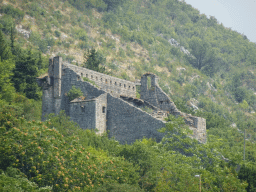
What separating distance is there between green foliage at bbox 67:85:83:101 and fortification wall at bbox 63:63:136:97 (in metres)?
1.33


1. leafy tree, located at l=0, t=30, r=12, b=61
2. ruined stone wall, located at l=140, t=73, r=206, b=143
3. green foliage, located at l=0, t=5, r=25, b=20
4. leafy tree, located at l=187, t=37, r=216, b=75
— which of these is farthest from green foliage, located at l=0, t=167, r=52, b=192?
leafy tree, located at l=187, t=37, r=216, b=75

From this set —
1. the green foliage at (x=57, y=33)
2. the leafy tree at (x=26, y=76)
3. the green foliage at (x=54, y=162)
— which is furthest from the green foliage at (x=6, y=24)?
the green foliage at (x=54, y=162)

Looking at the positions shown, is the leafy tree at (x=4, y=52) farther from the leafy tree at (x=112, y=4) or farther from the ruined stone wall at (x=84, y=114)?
the leafy tree at (x=112, y=4)

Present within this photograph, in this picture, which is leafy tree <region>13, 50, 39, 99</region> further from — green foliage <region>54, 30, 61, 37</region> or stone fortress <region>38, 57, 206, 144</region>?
green foliage <region>54, 30, 61, 37</region>

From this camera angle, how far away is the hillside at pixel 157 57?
31.2m

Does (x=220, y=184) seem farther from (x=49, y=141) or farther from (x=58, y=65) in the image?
(x=58, y=65)

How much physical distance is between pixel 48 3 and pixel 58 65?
160 ft

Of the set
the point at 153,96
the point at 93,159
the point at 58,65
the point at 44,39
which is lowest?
the point at 93,159

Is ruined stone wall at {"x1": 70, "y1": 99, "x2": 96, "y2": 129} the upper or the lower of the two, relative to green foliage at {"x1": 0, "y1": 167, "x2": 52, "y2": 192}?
upper

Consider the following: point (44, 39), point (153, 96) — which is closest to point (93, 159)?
point (153, 96)

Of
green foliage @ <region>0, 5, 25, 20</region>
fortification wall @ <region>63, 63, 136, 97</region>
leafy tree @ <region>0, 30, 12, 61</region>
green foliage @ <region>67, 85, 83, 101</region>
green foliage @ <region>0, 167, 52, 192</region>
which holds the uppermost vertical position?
green foliage @ <region>0, 5, 25, 20</region>

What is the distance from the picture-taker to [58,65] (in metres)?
37.7

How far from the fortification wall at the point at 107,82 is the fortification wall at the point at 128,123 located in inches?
161

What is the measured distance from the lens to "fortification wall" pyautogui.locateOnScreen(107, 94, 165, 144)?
33.7 m
